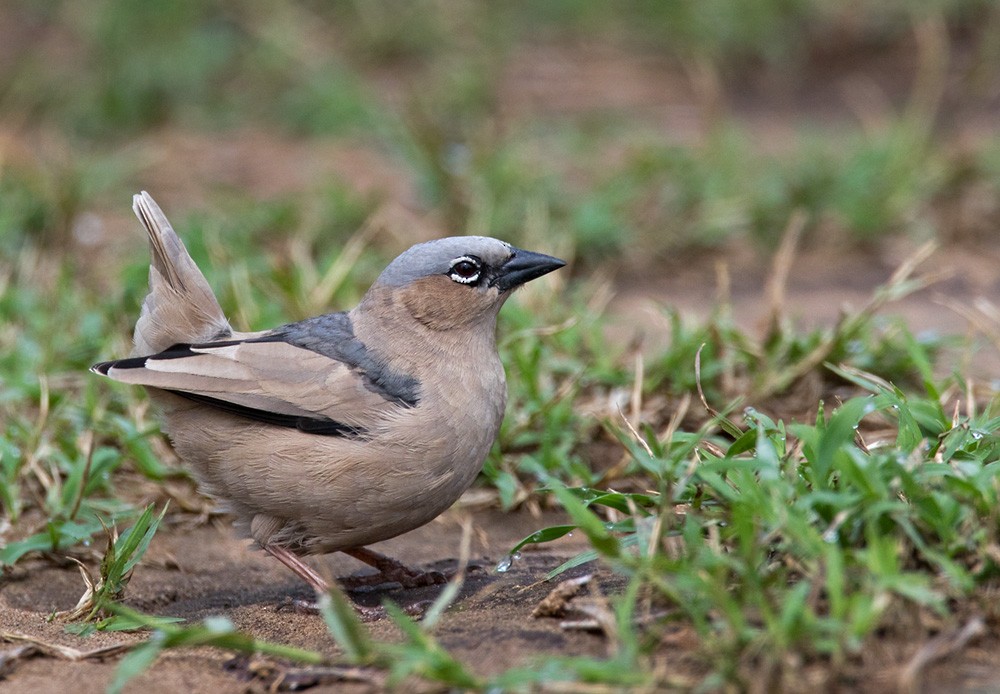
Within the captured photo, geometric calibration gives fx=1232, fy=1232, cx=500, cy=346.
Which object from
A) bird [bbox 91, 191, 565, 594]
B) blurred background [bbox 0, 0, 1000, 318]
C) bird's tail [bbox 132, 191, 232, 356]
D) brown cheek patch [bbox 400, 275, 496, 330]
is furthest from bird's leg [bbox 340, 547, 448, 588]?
blurred background [bbox 0, 0, 1000, 318]

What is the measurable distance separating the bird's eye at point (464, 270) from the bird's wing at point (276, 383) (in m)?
0.42

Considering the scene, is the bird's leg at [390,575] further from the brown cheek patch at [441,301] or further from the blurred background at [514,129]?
the blurred background at [514,129]

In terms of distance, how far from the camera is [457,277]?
14.1 ft

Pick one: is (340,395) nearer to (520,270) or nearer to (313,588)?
(313,588)

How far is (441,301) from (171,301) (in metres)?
0.96

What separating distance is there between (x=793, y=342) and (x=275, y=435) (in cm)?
223

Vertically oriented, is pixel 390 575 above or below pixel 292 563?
below

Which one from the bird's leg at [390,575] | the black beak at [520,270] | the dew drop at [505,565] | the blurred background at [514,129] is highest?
the black beak at [520,270]

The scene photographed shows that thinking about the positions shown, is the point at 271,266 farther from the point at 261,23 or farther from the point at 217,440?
the point at 261,23

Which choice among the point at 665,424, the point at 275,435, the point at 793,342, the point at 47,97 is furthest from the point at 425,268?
the point at 47,97

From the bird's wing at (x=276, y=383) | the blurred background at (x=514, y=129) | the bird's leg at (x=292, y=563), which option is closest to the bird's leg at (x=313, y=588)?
the bird's leg at (x=292, y=563)

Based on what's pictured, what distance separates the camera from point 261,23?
10.6 metres

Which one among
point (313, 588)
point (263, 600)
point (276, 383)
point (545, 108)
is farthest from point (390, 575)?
point (545, 108)

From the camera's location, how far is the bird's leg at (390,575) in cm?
416
